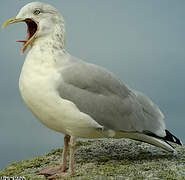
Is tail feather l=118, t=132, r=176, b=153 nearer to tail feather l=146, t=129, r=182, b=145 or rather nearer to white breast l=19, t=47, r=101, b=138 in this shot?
tail feather l=146, t=129, r=182, b=145

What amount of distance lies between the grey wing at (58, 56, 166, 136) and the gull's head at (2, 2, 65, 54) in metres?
0.74

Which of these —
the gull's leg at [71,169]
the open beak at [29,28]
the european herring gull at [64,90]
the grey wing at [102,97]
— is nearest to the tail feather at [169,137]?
the grey wing at [102,97]

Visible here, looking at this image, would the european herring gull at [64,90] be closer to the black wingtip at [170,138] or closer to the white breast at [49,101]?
the white breast at [49,101]

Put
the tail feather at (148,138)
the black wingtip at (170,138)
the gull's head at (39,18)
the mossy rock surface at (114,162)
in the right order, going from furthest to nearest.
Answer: the black wingtip at (170,138) < the tail feather at (148,138) < the mossy rock surface at (114,162) < the gull's head at (39,18)

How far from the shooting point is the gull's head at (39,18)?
6.01 meters

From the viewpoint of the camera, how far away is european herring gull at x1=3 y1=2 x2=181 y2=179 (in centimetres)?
575

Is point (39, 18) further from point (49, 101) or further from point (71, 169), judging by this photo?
point (71, 169)

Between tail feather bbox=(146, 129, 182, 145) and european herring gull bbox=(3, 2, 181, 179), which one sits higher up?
european herring gull bbox=(3, 2, 181, 179)

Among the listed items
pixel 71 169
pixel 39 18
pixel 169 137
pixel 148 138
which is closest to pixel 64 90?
pixel 39 18

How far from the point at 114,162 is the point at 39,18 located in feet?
9.92

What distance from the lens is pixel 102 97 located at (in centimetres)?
612

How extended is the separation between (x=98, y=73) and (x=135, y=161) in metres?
1.99

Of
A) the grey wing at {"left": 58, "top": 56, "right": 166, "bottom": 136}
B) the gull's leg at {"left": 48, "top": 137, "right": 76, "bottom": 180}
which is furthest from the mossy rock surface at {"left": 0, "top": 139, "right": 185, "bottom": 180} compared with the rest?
the grey wing at {"left": 58, "top": 56, "right": 166, "bottom": 136}

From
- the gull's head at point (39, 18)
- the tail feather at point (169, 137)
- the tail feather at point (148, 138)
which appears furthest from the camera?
the tail feather at point (169, 137)
